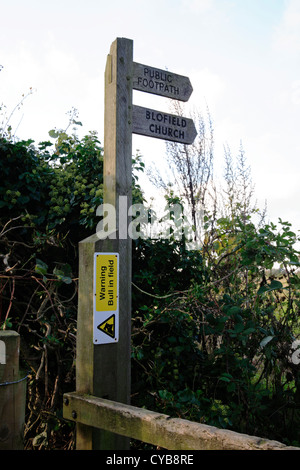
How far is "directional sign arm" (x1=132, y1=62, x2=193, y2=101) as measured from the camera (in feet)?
9.49

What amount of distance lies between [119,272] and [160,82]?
4.42 ft

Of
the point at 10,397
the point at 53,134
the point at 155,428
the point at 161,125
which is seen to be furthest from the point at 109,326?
the point at 53,134

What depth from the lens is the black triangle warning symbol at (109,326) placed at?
2464mm

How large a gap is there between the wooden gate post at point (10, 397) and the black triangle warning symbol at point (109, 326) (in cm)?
45

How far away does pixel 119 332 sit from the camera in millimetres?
2578

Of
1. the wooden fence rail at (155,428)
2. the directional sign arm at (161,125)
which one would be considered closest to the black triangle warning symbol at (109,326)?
the wooden fence rail at (155,428)

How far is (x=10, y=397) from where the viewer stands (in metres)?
2.27

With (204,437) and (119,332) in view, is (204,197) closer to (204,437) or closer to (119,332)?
(119,332)

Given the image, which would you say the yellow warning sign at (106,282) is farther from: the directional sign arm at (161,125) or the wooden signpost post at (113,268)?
the directional sign arm at (161,125)

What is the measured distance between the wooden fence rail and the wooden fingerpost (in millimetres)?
100

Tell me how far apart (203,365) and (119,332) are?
64.0 inches

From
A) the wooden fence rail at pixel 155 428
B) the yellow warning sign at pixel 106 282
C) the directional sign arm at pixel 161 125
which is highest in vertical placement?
the directional sign arm at pixel 161 125

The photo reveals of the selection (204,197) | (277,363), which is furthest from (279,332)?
(204,197)
